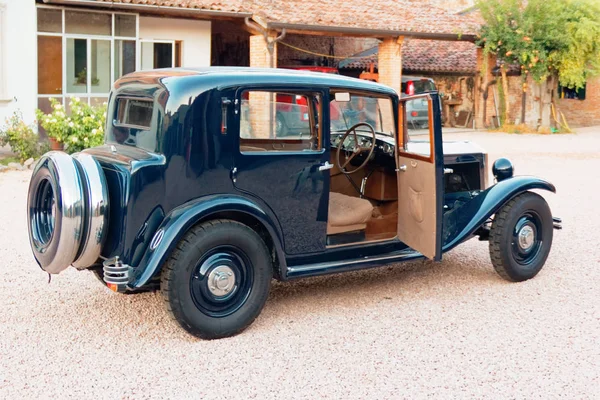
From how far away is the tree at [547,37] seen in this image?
22375mm

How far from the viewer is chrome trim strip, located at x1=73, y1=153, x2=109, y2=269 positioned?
4.55 meters

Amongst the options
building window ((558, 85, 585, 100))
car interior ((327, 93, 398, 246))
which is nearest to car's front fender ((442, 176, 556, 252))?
car interior ((327, 93, 398, 246))

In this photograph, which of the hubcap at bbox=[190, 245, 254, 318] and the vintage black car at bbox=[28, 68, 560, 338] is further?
the hubcap at bbox=[190, 245, 254, 318]

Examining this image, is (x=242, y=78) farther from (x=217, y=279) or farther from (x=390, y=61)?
(x=390, y=61)

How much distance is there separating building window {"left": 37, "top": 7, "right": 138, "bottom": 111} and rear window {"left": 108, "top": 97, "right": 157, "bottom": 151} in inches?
463

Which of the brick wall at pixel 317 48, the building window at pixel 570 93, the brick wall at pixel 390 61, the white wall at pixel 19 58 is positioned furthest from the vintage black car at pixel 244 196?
the building window at pixel 570 93

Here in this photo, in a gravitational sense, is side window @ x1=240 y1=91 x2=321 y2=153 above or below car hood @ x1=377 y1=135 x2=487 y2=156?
above

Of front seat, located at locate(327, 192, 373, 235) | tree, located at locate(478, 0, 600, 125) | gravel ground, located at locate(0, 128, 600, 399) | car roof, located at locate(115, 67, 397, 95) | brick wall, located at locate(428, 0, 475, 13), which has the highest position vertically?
brick wall, located at locate(428, 0, 475, 13)

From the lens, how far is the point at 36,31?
51.6ft

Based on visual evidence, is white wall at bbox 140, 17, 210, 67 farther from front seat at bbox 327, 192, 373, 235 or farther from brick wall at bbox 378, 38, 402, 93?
front seat at bbox 327, 192, 373, 235

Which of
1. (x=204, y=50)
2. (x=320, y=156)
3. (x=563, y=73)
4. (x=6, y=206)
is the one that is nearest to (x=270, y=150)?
(x=320, y=156)

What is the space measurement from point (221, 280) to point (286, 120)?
1.29 metres

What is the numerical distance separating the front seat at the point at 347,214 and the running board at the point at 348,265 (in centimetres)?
27

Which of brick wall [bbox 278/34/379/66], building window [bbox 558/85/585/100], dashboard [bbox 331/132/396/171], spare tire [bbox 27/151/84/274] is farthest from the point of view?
building window [bbox 558/85/585/100]
